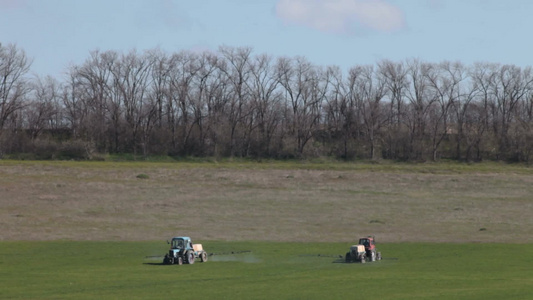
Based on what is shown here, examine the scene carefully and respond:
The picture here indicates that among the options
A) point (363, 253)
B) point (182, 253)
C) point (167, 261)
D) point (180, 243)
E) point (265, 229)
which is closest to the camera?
point (167, 261)

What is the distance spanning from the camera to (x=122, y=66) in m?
130

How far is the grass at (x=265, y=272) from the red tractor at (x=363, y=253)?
0.68 metres

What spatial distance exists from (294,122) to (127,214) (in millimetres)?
65985

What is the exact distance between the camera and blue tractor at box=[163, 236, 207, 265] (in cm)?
3694

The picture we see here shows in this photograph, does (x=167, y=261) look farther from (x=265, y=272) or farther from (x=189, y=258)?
(x=265, y=272)

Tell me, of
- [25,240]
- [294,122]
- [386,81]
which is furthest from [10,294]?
[386,81]

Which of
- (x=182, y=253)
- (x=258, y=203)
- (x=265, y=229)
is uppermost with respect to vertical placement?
(x=258, y=203)

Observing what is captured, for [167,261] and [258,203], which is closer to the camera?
[167,261]

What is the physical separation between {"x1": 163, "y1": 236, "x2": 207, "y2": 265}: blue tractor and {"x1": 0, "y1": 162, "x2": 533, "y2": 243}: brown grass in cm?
1266

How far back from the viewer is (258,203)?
69938 millimetres

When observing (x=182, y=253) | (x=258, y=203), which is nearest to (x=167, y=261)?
(x=182, y=253)

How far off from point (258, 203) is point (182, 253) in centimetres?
3293

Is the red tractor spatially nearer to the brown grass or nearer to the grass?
the grass

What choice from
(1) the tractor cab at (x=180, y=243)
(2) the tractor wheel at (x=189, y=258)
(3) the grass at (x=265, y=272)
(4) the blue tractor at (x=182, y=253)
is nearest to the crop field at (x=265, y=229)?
(3) the grass at (x=265, y=272)
